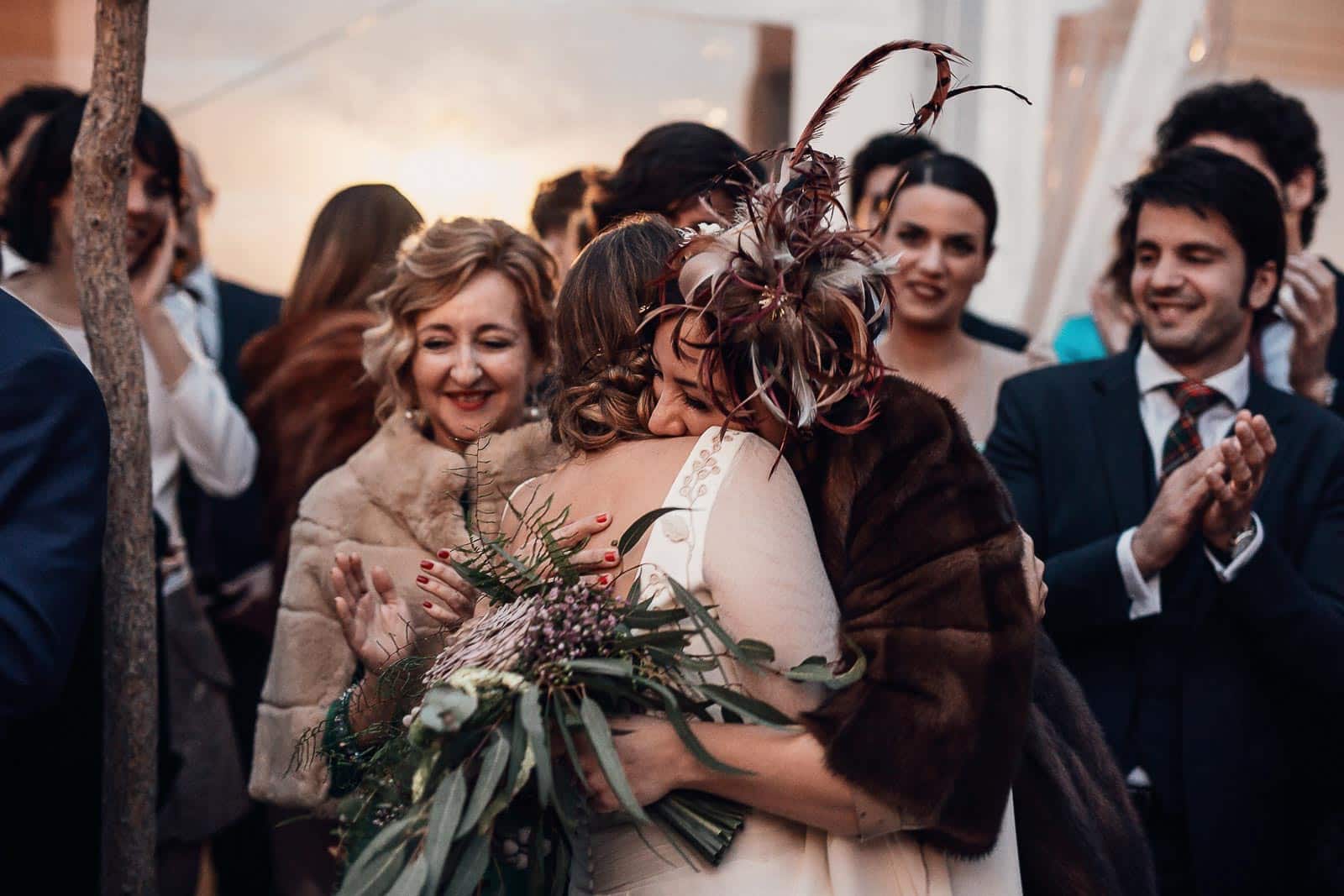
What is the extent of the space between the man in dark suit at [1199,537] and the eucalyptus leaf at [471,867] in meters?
1.71

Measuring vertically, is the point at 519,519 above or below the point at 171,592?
above

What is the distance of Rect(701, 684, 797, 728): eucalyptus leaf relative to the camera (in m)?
2.09

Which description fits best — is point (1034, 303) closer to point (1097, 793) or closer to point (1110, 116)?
point (1110, 116)

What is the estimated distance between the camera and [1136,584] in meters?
3.25

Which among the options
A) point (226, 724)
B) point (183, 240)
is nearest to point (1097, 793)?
point (226, 724)

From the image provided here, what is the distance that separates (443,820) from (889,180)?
3.47m

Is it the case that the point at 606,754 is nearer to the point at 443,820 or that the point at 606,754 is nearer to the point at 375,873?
the point at 443,820

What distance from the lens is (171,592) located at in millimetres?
4047

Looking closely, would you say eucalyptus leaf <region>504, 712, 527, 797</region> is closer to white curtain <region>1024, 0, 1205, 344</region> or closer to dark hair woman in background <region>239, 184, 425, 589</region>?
dark hair woman in background <region>239, 184, 425, 589</region>

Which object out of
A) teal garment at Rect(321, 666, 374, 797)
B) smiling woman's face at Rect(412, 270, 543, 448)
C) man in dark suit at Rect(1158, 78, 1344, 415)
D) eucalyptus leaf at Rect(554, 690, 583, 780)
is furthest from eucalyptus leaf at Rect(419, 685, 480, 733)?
man in dark suit at Rect(1158, 78, 1344, 415)

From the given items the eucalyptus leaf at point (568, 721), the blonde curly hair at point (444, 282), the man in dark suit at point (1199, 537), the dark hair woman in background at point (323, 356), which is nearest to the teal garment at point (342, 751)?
the eucalyptus leaf at point (568, 721)

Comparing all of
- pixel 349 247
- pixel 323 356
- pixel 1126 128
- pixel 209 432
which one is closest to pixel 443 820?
pixel 323 356

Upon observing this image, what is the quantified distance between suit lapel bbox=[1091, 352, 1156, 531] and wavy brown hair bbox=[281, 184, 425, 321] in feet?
6.70

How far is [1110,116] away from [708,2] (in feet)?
6.75
